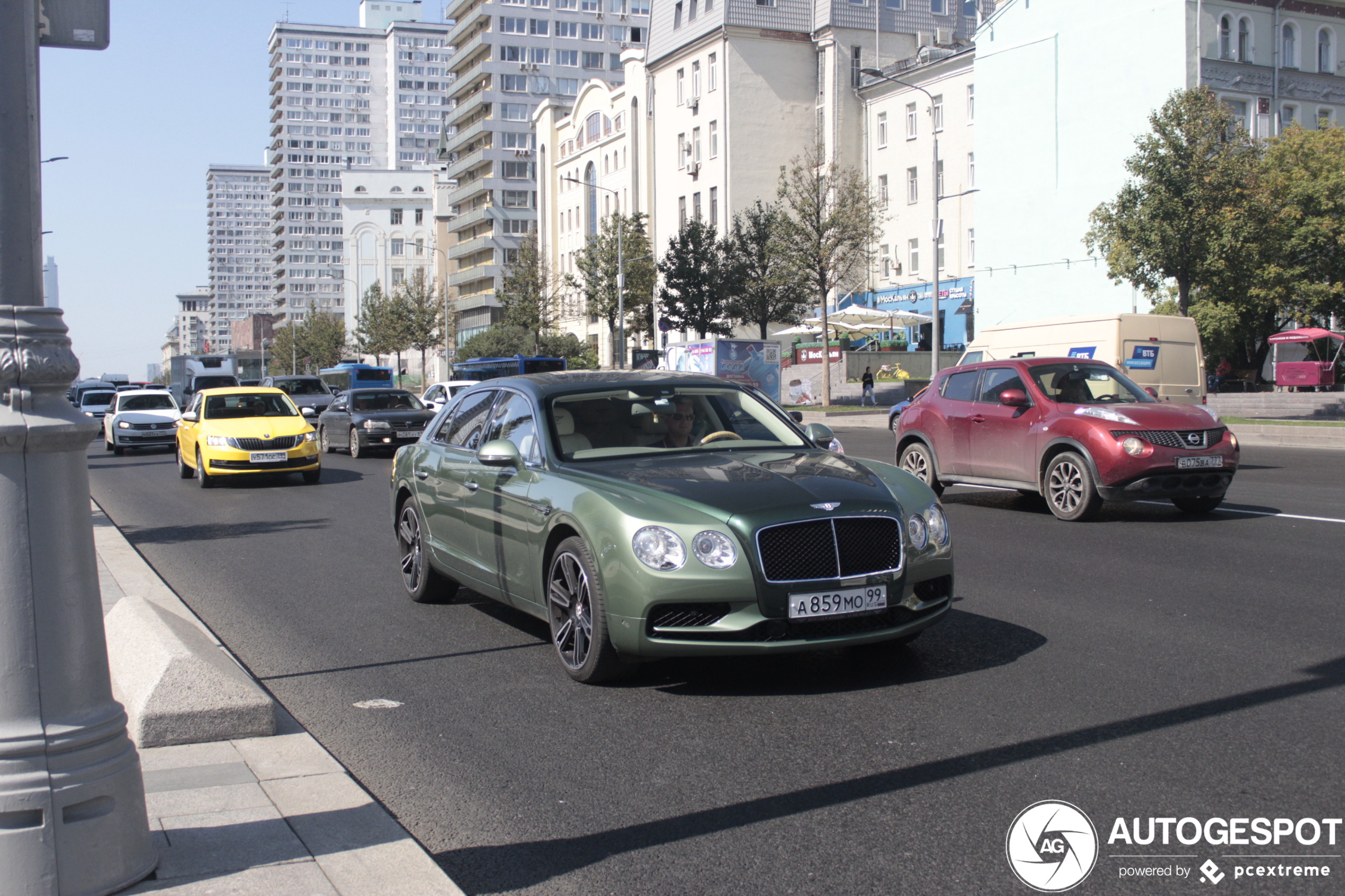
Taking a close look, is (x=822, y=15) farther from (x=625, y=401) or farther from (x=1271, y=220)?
(x=625, y=401)

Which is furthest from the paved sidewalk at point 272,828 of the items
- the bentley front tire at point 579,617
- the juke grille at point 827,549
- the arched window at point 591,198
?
the arched window at point 591,198

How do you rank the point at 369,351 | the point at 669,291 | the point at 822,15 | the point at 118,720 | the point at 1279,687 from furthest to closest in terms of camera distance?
the point at 369,351 < the point at 822,15 < the point at 669,291 < the point at 1279,687 < the point at 118,720

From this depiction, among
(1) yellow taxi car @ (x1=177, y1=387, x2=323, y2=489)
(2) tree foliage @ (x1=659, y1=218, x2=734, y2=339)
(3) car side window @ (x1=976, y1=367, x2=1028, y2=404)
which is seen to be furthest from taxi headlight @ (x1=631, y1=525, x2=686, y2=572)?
(2) tree foliage @ (x1=659, y1=218, x2=734, y2=339)

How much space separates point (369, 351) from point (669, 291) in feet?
164

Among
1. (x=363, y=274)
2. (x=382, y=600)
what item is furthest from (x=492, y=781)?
(x=363, y=274)

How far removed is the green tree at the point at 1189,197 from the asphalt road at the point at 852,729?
2091cm

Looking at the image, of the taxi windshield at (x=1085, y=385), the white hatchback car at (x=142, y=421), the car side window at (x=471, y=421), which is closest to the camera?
the car side window at (x=471, y=421)

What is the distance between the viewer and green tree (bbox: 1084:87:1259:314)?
28.0m

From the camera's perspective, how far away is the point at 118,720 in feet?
10.6

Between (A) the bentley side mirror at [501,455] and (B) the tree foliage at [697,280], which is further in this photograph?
(B) the tree foliage at [697,280]

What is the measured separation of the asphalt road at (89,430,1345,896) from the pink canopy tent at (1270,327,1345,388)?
3088 cm

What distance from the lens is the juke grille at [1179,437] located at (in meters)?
11.4

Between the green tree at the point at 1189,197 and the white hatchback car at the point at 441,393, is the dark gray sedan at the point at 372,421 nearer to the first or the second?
the white hatchback car at the point at 441,393

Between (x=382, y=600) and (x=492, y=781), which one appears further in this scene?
(x=382, y=600)
